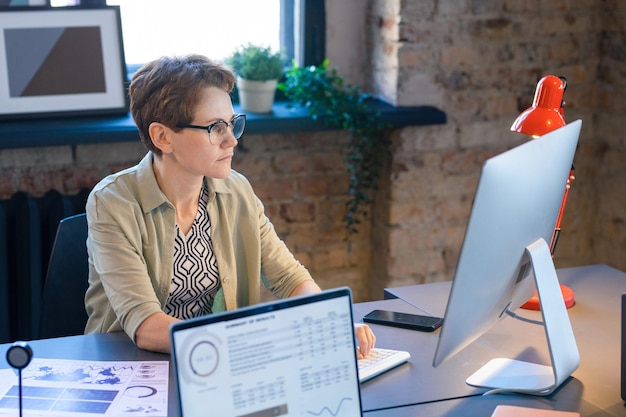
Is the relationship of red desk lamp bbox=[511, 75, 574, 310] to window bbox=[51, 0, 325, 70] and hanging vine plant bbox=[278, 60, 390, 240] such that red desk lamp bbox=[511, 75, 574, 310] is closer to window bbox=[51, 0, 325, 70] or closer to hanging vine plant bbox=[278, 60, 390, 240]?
hanging vine plant bbox=[278, 60, 390, 240]

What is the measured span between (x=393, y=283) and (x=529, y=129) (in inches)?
54.5

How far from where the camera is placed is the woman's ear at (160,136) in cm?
196

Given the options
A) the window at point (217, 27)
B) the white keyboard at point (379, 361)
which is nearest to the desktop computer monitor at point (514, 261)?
the white keyboard at point (379, 361)

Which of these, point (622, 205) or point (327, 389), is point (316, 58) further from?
point (327, 389)

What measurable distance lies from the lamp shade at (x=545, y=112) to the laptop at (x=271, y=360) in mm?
759

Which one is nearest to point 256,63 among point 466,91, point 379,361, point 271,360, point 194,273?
point 466,91

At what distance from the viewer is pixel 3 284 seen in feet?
9.12

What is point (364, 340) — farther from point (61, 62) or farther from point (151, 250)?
point (61, 62)

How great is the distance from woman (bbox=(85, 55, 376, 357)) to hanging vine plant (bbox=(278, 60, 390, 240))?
2.97 feet

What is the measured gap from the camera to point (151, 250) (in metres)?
1.93

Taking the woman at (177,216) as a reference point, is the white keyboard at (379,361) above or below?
below

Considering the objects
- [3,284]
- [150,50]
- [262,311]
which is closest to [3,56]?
[150,50]

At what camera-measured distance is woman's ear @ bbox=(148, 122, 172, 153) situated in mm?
1956

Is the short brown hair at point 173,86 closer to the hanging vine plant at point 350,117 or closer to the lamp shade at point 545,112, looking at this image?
the lamp shade at point 545,112
